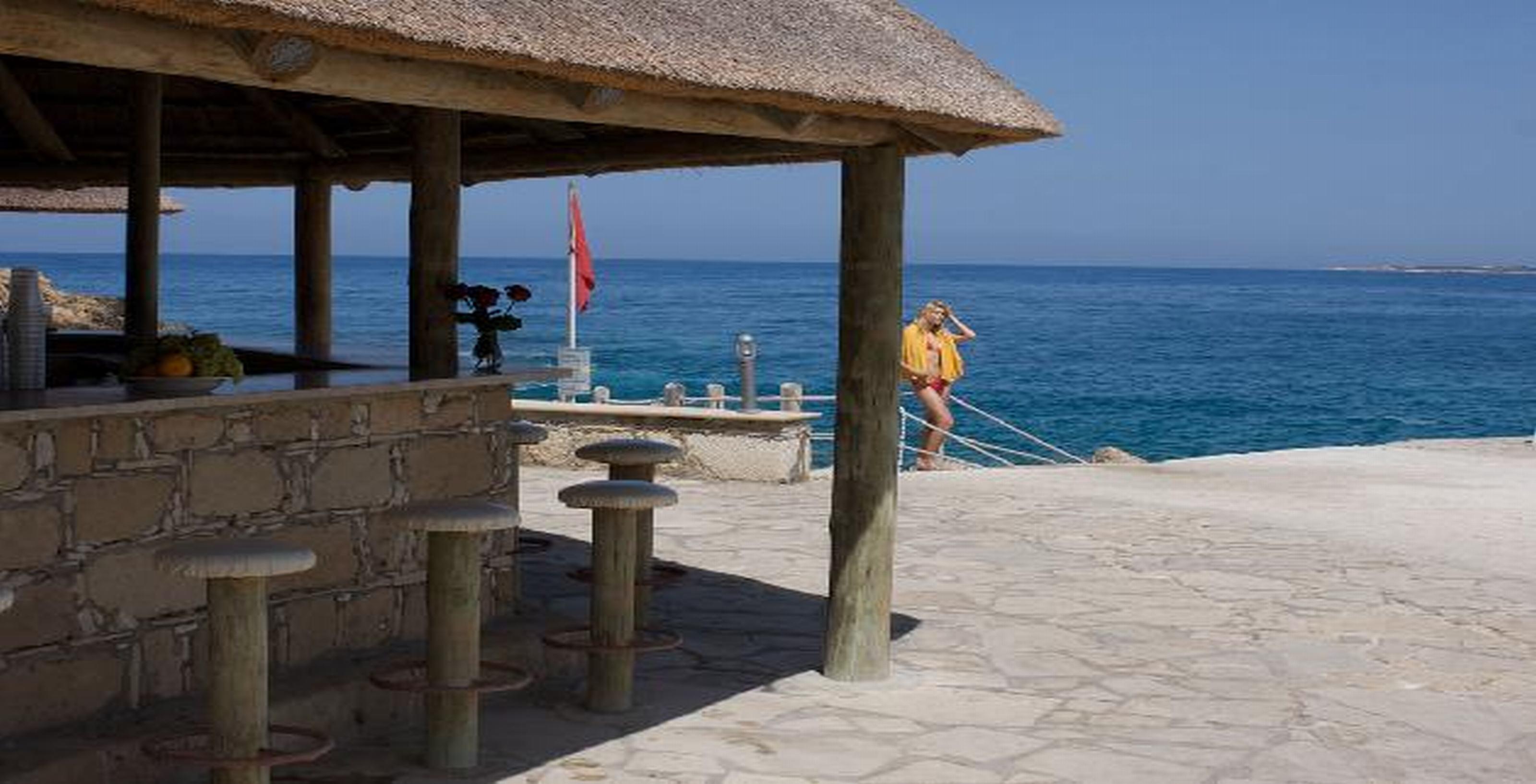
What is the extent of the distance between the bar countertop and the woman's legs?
7.33 m

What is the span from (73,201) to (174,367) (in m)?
7.56

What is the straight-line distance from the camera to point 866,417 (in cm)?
718

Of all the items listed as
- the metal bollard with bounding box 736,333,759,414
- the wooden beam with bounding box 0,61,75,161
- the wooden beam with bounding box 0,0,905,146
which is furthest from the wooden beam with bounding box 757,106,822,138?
the metal bollard with bounding box 736,333,759,414

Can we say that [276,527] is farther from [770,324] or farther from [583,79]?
[770,324]

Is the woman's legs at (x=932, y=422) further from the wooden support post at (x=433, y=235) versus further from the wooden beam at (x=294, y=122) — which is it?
the wooden support post at (x=433, y=235)

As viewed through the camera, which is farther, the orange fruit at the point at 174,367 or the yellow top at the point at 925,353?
the yellow top at the point at 925,353

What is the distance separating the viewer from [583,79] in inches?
214

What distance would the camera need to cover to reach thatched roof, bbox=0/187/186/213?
40.7 feet

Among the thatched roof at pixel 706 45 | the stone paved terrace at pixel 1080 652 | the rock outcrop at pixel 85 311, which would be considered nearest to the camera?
the thatched roof at pixel 706 45

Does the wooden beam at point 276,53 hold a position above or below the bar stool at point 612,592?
above

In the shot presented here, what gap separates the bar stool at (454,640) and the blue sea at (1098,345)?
1.99 metres

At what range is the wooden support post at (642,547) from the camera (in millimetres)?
7703

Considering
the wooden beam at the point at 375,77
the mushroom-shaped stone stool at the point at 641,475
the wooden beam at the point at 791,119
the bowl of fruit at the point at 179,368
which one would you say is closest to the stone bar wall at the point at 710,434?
the mushroom-shaped stone stool at the point at 641,475

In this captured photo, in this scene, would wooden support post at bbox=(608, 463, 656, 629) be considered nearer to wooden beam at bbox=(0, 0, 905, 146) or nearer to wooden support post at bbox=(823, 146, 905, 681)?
wooden support post at bbox=(823, 146, 905, 681)
